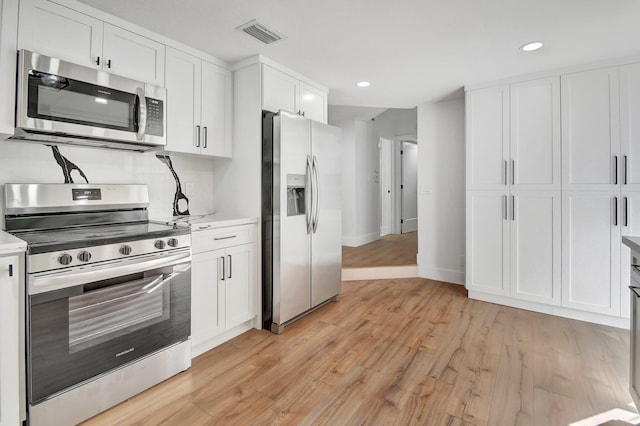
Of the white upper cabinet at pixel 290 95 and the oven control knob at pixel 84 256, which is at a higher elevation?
the white upper cabinet at pixel 290 95

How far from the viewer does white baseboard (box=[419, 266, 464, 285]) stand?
404 centimetres

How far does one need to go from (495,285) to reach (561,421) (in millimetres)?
1844

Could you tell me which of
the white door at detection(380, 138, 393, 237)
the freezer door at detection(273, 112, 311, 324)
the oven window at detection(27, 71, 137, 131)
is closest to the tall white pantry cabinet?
the freezer door at detection(273, 112, 311, 324)

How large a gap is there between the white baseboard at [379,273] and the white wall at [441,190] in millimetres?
151

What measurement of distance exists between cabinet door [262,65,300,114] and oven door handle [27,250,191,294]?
1.51m

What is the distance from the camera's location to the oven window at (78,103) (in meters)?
1.75

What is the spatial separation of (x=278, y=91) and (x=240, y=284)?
174 cm

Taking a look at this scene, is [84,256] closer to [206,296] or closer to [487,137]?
[206,296]

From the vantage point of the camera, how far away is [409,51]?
263 centimetres

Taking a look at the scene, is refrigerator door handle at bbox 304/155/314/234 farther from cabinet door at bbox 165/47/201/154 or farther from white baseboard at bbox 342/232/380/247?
white baseboard at bbox 342/232/380/247

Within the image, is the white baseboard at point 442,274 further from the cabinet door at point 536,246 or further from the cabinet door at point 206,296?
the cabinet door at point 206,296

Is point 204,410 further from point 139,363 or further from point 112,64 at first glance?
point 112,64

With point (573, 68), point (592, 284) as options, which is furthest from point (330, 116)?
point (592, 284)

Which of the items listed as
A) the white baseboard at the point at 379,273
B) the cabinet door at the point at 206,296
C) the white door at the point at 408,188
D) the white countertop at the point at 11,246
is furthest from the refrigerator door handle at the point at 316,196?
the white door at the point at 408,188
